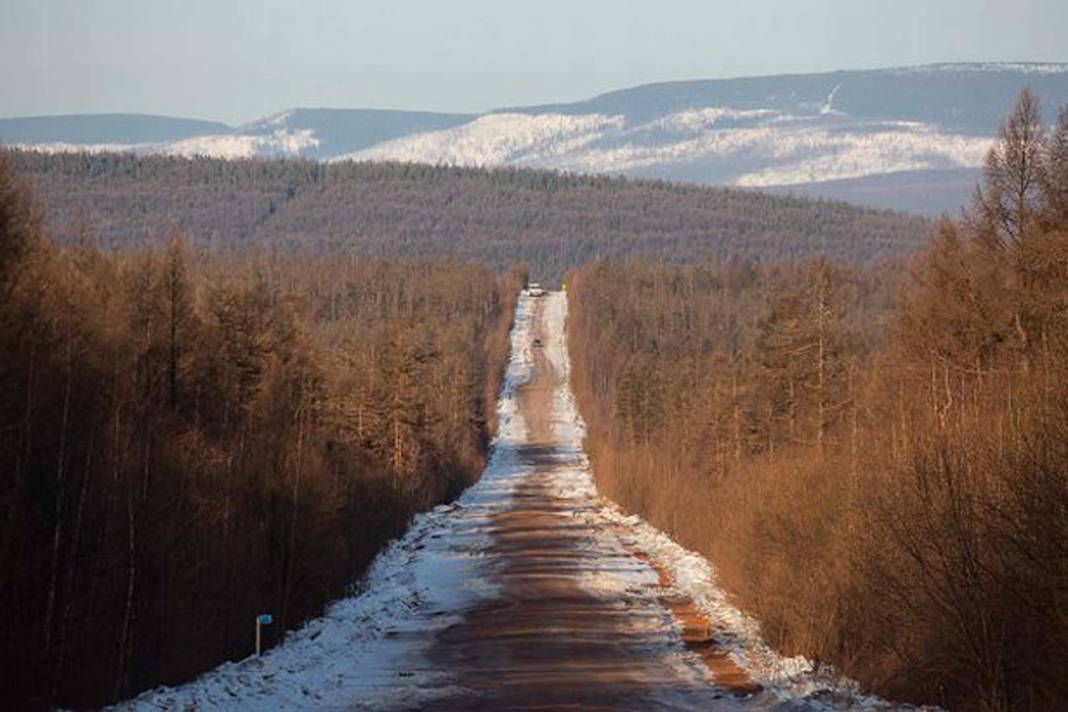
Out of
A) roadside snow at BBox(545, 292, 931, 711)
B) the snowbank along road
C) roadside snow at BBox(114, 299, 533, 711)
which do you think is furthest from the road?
roadside snow at BBox(114, 299, 533, 711)

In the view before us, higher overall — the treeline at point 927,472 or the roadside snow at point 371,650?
the treeline at point 927,472

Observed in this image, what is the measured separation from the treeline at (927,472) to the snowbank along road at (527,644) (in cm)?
107

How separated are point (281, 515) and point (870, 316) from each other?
134 metres

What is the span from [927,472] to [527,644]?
401 inches

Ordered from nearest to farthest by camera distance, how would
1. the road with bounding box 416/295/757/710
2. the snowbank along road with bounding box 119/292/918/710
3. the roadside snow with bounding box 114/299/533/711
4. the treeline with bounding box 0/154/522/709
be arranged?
the treeline with bounding box 0/154/522/709 → the roadside snow with bounding box 114/299/533/711 → the snowbank along road with bounding box 119/292/918/710 → the road with bounding box 416/295/757/710

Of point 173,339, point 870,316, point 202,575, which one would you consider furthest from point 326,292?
point 202,575

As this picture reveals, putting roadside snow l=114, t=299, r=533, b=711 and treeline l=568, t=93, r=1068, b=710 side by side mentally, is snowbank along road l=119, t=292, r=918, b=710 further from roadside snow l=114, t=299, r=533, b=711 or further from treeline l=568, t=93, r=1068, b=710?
treeline l=568, t=93, r=1068, b=710

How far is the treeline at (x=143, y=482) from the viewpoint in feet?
53.8

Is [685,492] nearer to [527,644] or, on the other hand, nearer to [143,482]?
[527,644]

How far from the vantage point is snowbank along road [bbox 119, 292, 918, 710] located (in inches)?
707

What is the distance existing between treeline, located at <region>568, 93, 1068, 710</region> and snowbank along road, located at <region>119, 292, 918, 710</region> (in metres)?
1.07

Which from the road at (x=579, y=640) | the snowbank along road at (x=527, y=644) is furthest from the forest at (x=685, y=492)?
the road at (x=579, y=640)

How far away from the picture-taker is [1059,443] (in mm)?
13398

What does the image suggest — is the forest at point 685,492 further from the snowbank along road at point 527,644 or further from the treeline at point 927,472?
the snowbank along road at point 527,644
